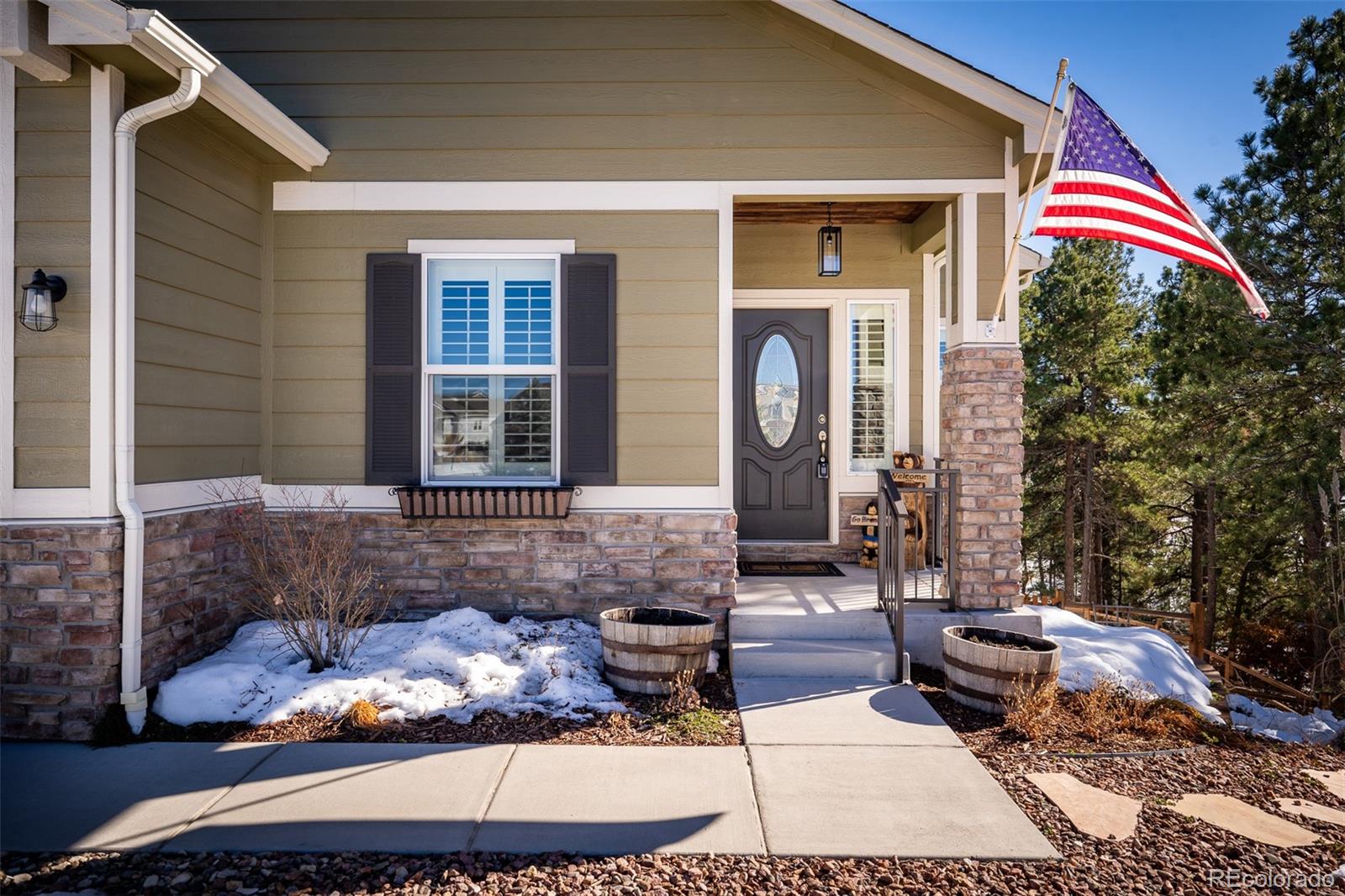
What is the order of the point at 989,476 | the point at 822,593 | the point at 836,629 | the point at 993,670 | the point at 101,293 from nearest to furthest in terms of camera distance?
the point at 101,293 → the point at 993,670 → the point at 836,629 → the point at 989,476 → the point at 822,593

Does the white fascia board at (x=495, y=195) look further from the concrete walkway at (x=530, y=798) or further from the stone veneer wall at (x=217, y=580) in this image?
the concrete walkway at (x=530, y=798)

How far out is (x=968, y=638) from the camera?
4.31 metres

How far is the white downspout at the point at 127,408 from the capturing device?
3.56 metres

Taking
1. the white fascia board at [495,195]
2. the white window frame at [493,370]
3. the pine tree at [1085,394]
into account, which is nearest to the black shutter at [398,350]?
the white window frame at [493,370]

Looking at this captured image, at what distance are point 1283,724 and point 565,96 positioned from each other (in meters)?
5.92

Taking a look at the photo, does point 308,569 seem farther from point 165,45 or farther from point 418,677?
point 165,45

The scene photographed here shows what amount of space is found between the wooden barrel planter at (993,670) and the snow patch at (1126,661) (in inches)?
21.5

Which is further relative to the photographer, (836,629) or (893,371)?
(893,371)

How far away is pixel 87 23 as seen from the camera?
3252mm

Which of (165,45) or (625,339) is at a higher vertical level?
(165,45)

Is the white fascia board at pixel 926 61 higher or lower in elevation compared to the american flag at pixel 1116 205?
higher

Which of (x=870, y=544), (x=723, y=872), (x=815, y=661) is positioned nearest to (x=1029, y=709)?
(x=815, y=661)

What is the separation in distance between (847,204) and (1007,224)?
4.22 ft

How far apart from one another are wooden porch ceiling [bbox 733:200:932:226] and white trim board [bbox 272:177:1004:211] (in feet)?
2.62
